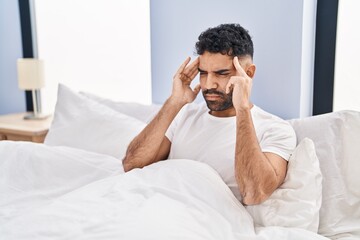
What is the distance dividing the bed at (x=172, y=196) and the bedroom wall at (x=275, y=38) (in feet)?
1.07

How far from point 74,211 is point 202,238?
1.09 ft

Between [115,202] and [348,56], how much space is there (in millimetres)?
1146

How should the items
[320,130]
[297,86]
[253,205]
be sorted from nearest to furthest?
1. [253,205]
2. [320,130]
3. [297,86]

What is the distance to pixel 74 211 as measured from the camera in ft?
3.19

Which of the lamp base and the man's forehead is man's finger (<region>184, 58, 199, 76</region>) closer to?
the man's forehead

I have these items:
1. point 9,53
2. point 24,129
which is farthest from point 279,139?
point 9,53

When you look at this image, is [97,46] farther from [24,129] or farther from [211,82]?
[211,82]

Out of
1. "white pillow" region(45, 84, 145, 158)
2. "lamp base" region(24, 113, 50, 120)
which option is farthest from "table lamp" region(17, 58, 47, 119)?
"white pillow" region(45, 84, 145, 158)

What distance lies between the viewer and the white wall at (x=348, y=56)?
5.14 feet

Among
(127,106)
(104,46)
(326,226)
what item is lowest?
(326,226)

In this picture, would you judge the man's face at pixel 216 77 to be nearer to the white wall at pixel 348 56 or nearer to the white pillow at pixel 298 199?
the white pillow at pixel 298 199

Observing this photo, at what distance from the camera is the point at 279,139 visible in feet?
4.08

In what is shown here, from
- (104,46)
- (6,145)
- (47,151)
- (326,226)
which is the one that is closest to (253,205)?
(326,226)

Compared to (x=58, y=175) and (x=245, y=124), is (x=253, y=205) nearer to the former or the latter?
(x=245, y=124)
